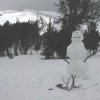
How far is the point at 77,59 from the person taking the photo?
28.8ft

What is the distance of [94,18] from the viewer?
99.5 feet

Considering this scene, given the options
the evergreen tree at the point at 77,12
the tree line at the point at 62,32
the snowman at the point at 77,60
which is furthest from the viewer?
the evergreen tree at the point at 77,12

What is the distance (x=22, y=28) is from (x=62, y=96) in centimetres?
3329

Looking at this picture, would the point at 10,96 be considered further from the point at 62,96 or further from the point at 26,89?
the point at 62,96

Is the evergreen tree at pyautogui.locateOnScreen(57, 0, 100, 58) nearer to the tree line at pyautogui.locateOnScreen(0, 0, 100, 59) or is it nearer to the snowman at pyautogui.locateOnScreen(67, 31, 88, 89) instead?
the tree line at pyautogui.locateOnScreen(0, 0, 100, 59)

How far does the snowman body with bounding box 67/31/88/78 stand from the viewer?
28.1ft

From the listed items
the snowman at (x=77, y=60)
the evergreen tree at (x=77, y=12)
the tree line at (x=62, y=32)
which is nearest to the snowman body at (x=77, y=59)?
the snowman at (x=77, y=60)

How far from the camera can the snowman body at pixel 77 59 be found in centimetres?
855

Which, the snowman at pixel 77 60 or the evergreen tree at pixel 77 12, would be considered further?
the evergreen tree at pixel 77 12

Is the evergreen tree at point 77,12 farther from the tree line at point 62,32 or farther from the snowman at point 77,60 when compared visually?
the snowman at point 77,60

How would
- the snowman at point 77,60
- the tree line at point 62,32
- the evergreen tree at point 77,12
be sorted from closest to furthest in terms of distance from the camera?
the snowman at point 77,60, the tree line at point 62,32, the evergreen tree at point 77,12

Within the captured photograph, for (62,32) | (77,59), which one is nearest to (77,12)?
(62,32)

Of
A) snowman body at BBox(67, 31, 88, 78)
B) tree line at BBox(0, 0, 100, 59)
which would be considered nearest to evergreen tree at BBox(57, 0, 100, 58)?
tree line at BBox(0, 0, 100, 59)

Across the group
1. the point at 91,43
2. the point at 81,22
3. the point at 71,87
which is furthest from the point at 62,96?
the point at 81,22
